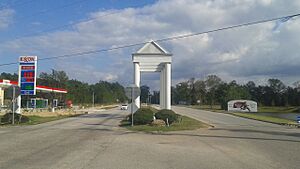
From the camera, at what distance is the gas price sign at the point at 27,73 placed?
4106cm

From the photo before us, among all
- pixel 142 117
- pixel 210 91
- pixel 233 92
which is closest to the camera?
→ pixel 142 117

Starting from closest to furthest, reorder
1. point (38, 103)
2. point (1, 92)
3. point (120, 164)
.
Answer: point (120, 164) < point (1, 92) < point (38, 103)

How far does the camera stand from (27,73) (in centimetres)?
4134

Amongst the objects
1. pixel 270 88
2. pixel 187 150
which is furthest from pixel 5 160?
pixel 270 88

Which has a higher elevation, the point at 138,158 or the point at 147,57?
the point at 147,57

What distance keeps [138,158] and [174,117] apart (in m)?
17.8

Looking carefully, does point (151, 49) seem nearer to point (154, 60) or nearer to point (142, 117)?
point (154, 60)

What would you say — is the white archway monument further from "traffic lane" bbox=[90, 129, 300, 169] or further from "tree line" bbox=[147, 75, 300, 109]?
"tree line" bbox=[147, 75, 300, 109]

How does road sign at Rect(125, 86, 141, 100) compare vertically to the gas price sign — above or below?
below

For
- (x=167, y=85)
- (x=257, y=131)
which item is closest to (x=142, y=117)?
(x=257, y=131)

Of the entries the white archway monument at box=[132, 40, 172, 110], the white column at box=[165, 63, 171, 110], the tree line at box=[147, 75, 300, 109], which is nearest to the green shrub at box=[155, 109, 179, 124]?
the white column at box=[165, 63, 171, 110]

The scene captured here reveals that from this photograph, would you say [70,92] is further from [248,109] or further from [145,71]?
[145,71]

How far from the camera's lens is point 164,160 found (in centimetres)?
1179

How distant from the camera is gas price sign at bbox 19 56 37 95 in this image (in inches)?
1617
